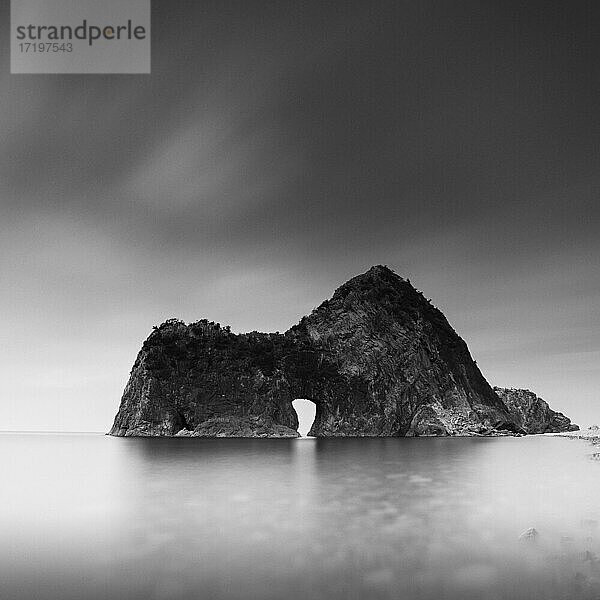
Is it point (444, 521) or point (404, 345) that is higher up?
point (404, 345)

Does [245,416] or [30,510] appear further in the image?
[245,416]

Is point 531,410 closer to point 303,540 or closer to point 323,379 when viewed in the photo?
point 323,379

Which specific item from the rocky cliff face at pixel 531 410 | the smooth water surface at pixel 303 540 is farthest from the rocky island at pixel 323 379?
the smooth water surface at pixel 303 540

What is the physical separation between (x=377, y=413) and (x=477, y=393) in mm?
27708

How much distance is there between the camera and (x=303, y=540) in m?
14.5

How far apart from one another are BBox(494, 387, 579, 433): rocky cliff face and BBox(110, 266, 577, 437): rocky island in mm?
55946

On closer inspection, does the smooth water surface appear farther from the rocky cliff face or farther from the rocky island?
the rocky cliff face

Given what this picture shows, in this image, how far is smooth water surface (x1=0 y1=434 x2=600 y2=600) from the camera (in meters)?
10.6

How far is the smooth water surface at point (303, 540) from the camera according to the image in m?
10.6

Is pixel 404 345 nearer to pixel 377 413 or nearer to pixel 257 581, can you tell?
pixel 377 413

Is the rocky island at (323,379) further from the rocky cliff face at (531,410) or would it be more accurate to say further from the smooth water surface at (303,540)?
the smooth water surface at (303,540)

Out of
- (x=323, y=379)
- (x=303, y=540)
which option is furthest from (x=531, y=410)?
(x=303, y=540)

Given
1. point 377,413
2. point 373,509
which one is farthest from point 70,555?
point 377,413

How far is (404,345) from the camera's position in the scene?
132m
